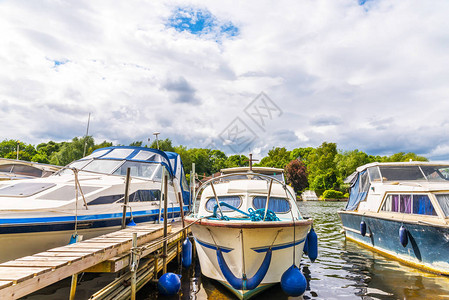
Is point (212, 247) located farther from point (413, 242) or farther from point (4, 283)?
point (413, 242)

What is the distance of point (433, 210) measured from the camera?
917 centimetres

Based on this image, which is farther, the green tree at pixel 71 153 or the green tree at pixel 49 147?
the green tree at pixel 49 147

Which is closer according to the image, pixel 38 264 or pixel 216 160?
pixel 38 264

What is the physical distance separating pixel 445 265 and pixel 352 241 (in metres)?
6.58

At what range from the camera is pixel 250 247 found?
664cm

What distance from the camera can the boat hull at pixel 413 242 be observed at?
8453 mm

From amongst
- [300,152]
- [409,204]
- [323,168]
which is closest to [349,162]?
[323,168]

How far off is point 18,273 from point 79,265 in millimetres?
925

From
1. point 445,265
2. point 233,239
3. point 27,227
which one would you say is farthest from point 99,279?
point 445,265

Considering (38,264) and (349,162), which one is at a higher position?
(349,162)

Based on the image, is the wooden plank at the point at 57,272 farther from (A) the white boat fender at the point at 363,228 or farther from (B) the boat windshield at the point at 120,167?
(A) the white boat fender at the point at 363,228

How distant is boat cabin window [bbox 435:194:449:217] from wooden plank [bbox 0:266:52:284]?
10388 millimetres

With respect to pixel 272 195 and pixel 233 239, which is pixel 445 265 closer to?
pixel 272 195

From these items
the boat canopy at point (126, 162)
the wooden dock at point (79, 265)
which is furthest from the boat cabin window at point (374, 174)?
the wooden dock at point (79, 265)
